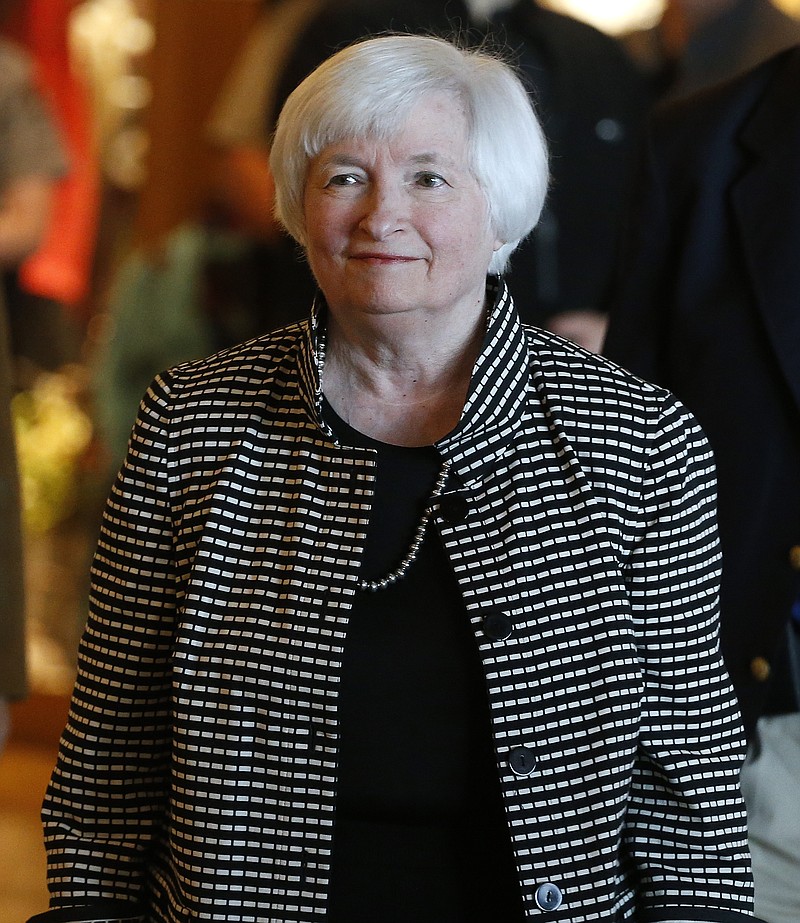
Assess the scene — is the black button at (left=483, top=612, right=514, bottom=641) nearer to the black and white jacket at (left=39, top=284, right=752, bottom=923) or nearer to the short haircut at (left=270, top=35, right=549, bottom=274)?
the black and white jacket at (left=39, top=284, right=752, bottom=923)

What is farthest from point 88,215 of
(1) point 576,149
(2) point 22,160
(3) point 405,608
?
(3) point 405,608

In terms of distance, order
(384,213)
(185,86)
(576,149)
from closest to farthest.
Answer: (384,213) < (576,149) < (185,86)

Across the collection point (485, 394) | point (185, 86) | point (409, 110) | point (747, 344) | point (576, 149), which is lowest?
point (485, 394)

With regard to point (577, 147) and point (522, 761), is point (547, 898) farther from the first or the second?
point (577, 147)

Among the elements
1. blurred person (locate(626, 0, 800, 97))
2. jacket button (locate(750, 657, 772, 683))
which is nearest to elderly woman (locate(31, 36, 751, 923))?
jacket button (locate(750, 657, 772, 683))

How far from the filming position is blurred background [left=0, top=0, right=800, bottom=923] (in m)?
4.30

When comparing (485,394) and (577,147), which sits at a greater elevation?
(577,147)

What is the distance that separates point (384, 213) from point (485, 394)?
27 cm

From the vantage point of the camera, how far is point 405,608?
5.65 ft

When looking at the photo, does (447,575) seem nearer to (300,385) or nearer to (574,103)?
(300,385)

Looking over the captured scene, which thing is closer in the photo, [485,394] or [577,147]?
[485,394]

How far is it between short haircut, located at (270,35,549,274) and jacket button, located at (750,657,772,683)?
2.53 ft

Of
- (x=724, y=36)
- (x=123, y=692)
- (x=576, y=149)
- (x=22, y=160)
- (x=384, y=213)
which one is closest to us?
(x=384, y=213)

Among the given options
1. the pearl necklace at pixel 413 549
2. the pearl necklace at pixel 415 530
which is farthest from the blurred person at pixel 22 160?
the pearl necklace at pixel 413 549
